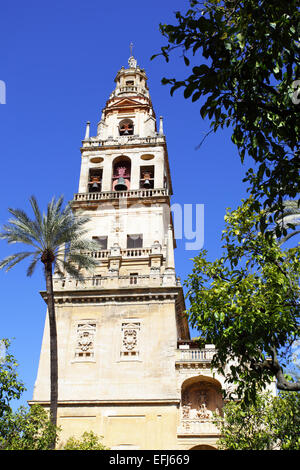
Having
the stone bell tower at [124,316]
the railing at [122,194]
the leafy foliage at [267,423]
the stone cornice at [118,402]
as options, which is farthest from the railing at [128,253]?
the leafy foliage at [267,423]

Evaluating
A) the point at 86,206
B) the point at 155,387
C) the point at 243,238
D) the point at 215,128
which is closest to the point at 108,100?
the point at 86,206

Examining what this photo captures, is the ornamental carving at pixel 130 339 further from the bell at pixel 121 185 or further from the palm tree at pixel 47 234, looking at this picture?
the bell at pixel 121 185

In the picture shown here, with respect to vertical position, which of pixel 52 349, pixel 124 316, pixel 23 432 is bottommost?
pixel 23 432

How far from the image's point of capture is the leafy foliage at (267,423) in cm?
1766

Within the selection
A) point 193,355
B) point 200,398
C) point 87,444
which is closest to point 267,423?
point 87,444

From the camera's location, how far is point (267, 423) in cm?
1933

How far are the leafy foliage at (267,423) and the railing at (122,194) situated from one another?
17.0 metres

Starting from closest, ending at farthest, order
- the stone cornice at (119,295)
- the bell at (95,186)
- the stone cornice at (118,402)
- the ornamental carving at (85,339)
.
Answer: the stone cornice at (118,402) → the ornamental carving at (85,339) → the stone cornice at (119,295) → the bell at (95,186)

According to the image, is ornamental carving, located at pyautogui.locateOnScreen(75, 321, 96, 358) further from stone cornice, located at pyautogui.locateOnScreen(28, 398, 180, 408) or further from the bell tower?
stone cornice, located at pyautogui.locateOnScreen(28, 398, 180, 408)

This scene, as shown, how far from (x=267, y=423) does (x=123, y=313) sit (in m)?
11.6

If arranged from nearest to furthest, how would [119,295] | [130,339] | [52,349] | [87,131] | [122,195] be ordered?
[52,349], [130,339], [119,295], [122,195], [87,131]

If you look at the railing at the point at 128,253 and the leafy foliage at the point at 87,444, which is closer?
the leafy foliage at the point at 87,444

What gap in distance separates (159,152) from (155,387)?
17679 millimetres
